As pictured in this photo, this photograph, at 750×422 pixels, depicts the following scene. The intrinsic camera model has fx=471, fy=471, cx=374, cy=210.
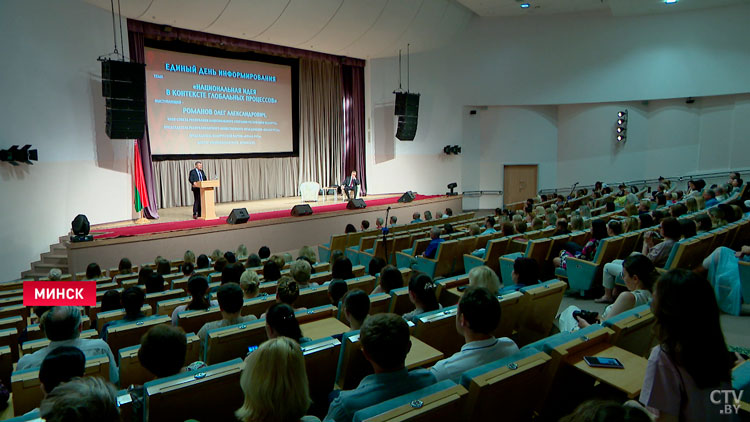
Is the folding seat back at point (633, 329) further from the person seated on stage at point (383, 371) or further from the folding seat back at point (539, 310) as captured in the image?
the person seated on stage at point (383, 371)

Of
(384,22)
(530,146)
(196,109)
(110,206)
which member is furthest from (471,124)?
(110,206)

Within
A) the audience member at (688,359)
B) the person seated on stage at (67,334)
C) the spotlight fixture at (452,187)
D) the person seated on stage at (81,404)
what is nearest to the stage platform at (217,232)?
the spotlight fixture at (452,187)

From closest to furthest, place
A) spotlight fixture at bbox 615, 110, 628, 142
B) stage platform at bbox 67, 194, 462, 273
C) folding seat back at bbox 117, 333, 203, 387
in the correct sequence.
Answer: folding seat back at bbox 117, 333, 203, 387 → stage platform at bbox 67, 194, 462, 273 → spotlight fixture at bbox 615, 110, 628, 142

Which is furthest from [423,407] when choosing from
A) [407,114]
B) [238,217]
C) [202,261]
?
[407,114]

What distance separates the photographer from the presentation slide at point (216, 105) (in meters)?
12.1

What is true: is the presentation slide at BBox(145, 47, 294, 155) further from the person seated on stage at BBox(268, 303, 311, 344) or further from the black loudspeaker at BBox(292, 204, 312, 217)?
the person seated on stage at BBox(268, 303, 311, 344)

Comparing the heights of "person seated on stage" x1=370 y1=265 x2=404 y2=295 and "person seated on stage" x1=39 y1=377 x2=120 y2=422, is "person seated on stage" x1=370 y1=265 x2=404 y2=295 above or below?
below

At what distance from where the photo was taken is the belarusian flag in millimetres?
10664

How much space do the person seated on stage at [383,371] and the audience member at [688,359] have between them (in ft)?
2.94

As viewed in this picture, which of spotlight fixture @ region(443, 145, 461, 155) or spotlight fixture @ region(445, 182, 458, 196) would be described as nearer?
spotlight fixture @ region(445, 182, 458, 196)

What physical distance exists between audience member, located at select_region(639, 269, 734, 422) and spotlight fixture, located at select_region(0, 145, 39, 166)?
33.5 feet

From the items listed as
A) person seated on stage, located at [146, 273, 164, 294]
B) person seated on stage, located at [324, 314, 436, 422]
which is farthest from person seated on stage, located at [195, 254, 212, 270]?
person seated on stage, located at [324, 314, 436, 422]

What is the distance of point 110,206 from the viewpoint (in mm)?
10445

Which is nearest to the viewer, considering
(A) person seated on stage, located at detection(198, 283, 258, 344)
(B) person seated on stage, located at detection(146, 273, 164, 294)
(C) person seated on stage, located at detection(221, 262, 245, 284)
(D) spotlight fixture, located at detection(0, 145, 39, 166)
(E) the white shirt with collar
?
(E) the white shirt with collar
